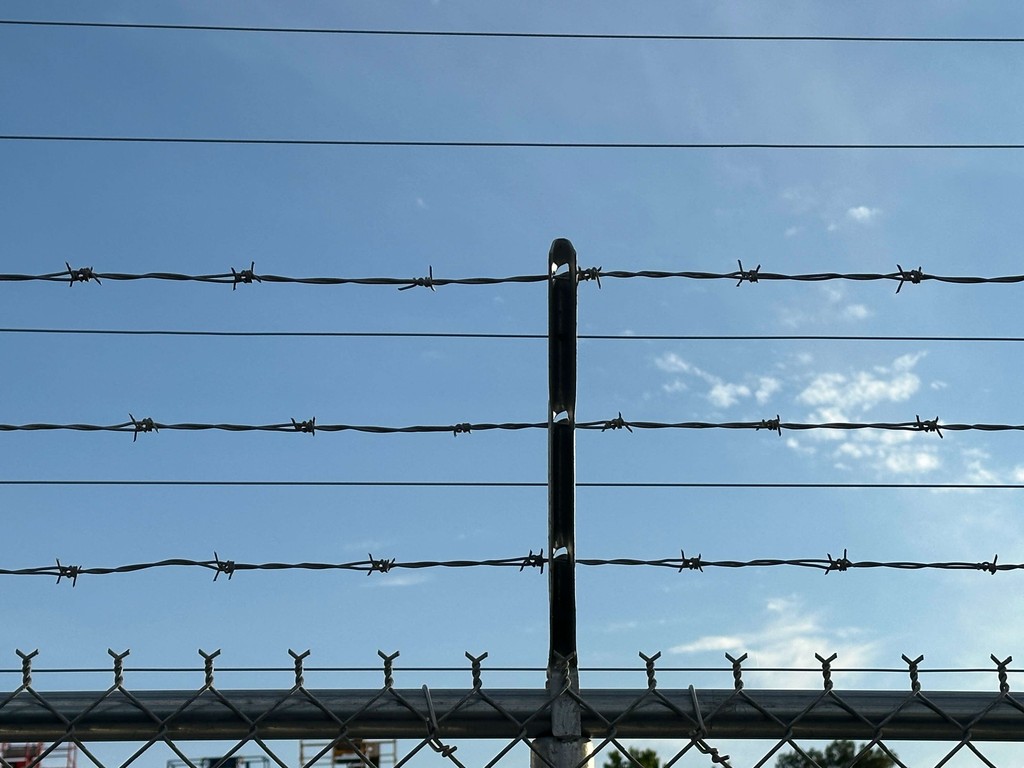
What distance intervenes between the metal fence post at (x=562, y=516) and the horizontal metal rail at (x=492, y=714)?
0.15 ft

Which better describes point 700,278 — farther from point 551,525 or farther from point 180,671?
point 180,671

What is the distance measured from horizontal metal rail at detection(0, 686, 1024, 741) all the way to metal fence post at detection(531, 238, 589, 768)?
0.05 metres

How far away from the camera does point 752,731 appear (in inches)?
125

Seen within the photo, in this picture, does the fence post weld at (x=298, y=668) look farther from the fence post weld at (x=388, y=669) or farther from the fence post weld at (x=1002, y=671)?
the fence post weld at (x=1002, y=671)

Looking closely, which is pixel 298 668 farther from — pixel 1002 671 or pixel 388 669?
pixel 1002 671

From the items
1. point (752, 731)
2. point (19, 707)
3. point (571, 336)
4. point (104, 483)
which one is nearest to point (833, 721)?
point (752, 731)

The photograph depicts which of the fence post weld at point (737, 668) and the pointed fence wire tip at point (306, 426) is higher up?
the pointed fence wire tip at point (306, 426)

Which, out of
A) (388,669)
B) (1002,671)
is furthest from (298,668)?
(1002,671)

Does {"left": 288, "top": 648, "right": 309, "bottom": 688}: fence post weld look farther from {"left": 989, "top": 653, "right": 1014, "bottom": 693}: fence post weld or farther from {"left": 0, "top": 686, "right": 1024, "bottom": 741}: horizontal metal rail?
{"left": 989, "top": 653, "right": 1014, "bottom": 693}: fence post weld

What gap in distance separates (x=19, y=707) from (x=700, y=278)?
2.47m

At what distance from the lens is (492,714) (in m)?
3.14

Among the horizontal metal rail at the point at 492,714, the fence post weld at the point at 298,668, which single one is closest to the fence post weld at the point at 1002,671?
the horizontal metal rail at the point at 492,714

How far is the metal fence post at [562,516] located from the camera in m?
3.15

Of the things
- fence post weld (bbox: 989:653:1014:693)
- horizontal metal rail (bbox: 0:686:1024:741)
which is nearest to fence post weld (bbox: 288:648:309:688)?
horizontal metal rail (bbox: 0:686:1024:741)
